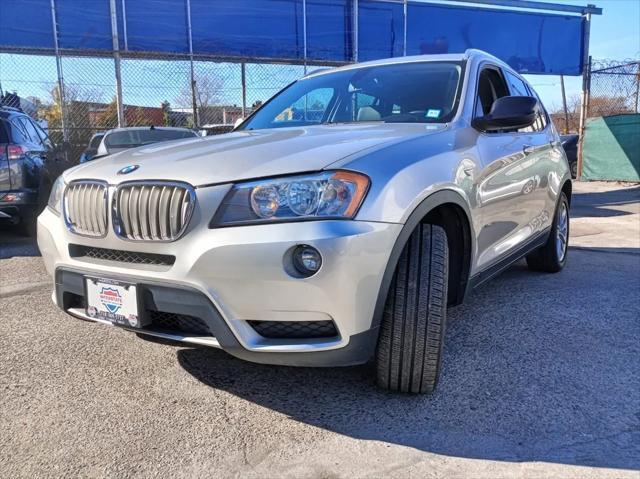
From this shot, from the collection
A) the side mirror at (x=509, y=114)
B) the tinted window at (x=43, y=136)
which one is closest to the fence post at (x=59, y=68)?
the tinted window at (x=43, y=136)

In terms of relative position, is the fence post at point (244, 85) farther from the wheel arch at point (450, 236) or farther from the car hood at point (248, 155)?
the wheel arch at point (450, 236)

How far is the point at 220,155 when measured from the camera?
241cm

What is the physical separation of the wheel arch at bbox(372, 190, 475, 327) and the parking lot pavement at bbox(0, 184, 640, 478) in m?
0.46

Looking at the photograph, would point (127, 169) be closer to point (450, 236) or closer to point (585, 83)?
point (450, 236)

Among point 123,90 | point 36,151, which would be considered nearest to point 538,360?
point 36,151

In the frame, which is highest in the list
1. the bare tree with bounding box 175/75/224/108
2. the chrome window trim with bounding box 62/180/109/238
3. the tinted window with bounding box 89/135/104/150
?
the bare tree with bounding box 175/75/224/108

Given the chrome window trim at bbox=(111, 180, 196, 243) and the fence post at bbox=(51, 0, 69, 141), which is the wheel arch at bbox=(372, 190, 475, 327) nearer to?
the chrome window trim at bbox=(111, 180, 196, 243)

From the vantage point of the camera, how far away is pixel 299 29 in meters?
11.7

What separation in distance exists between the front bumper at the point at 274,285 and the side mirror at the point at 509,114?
1.21 m

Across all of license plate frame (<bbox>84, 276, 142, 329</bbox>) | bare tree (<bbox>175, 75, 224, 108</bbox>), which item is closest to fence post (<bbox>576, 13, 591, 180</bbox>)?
bare tree (<bbox>175, 75, 224, 108</bbox>)

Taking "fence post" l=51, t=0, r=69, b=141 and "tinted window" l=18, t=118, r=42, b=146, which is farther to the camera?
"fence post" l=51, t=0, r=69, b=141

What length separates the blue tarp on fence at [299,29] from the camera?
33.4 ft

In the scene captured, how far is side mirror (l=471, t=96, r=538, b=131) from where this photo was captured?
119 inches

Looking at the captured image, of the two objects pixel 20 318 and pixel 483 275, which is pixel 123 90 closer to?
pixel 20 318
